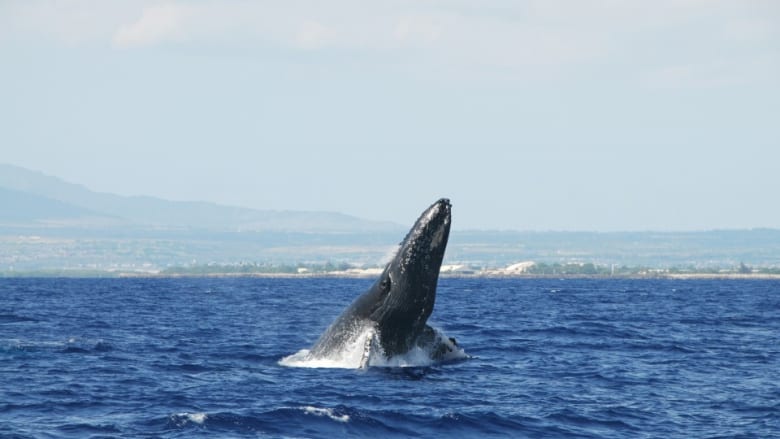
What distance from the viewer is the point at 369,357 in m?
24.8

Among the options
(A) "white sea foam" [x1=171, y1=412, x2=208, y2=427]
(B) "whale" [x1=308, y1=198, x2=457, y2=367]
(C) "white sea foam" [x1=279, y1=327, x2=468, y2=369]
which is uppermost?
(B) "whale" [x1=308, y1=198, x2=457, y2=367]

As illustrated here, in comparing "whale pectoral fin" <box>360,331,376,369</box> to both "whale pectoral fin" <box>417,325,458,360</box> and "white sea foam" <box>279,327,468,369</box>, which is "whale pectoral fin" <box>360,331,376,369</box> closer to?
"white sea foam" <box>279,327,468,369</box>

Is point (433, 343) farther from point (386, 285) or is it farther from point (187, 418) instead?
point (187, 418)

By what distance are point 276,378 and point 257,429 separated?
604 cm

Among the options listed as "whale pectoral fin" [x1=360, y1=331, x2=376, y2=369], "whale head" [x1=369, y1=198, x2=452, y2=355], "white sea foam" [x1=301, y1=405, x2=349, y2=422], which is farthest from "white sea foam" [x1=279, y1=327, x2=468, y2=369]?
"white sea foam" [x1=301, y1=405, x2=349, y2=422]

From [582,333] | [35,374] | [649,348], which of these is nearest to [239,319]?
[582,333]

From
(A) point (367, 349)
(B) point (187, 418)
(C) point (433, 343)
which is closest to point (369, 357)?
(A) point (367, 349)

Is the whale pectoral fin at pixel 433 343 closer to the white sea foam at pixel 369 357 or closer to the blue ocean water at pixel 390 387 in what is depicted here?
the white sea foam at pixel 369 357

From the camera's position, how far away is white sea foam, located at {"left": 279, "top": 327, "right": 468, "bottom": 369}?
24.8m

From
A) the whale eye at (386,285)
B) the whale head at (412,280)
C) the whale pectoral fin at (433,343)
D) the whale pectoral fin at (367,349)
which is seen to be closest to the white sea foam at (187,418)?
the whale pectoral fin at (367,349)

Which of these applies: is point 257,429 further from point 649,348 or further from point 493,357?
point 649,348

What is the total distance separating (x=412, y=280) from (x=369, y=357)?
78.5 inches

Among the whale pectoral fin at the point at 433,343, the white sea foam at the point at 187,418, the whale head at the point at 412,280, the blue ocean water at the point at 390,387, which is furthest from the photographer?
the whale pectoral fin at the point at 433,343

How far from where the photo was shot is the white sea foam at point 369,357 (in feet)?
81.3
